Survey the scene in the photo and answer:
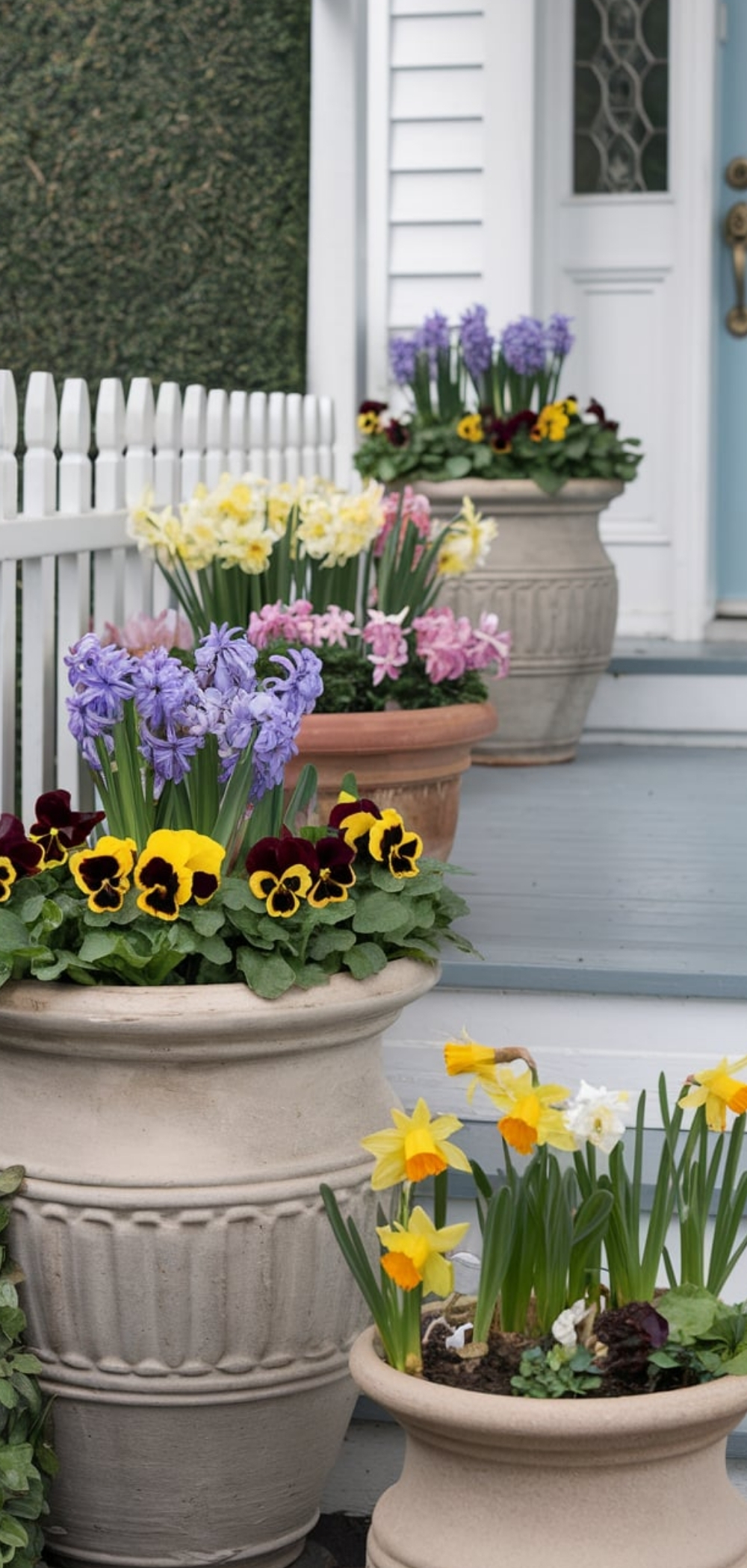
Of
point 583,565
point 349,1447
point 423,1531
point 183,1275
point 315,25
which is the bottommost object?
point 349,1447

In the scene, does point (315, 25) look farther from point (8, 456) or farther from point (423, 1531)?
point (423, 1531)

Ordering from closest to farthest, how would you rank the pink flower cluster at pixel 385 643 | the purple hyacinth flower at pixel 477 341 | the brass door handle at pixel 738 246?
the pink flower cluster at pixel 385 643 < the purple hyacinth flower at pixel 477 341 < the brass door handle at pixel 738 246

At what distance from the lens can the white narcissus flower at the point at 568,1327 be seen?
165 cm

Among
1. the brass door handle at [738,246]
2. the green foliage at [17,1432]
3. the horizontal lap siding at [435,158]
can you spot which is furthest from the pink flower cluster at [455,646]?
the brass door handle at [738,246]

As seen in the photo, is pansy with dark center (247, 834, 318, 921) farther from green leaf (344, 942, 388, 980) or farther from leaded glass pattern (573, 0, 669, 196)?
leaded glass pattern (573, 0, 669, 196)

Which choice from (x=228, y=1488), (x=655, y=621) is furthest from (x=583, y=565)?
(x=228, y=1488)

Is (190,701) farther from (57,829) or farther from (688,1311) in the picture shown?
(688,1311)

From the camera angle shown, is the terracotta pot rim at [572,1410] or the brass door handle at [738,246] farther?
the brass door handle at [738,246]

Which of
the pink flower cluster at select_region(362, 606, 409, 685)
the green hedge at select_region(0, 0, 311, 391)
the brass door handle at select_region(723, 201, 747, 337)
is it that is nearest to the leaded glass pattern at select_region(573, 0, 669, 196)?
the brass door handle at select_region(723, 201, 747, 337)

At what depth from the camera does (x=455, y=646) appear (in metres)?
2.94

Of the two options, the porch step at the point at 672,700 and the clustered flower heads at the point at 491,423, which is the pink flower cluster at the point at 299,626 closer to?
the clustered flower heads at the point at 491,423

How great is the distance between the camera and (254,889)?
1.89 metres

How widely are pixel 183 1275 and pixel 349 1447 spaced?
0.56 metres

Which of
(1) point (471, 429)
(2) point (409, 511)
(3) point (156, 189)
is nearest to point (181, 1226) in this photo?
(2) point (409, 511)
